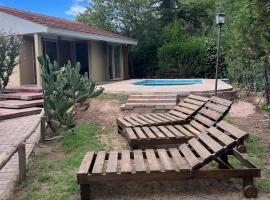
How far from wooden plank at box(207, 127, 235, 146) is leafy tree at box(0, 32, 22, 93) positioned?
10.3 m

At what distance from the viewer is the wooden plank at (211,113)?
656cm

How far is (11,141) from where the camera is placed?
772cm

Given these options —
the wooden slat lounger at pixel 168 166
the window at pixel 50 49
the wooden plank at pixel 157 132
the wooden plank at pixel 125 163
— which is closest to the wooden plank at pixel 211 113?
the wooden plank at pixel 157 132

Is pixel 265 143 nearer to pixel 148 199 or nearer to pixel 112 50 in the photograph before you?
pixel 148 199

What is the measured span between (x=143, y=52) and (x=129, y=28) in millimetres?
1769

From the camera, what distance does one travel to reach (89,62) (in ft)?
64.2

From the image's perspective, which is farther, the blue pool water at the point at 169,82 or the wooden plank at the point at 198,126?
the blue pool water at the point at 169,82

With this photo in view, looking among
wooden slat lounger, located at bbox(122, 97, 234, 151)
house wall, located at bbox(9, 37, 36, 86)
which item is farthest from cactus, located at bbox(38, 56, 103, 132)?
house wall, located at bbox(9, 37, 36, 86)

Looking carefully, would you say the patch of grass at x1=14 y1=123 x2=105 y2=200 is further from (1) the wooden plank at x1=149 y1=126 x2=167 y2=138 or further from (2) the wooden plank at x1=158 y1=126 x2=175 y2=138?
(2) the wooden plank at x1=158 y1=126 x2=175 y2=138

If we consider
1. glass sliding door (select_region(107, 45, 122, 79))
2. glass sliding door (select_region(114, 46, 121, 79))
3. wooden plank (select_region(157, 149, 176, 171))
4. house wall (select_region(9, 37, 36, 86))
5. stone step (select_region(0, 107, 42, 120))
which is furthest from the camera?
glass sliding door (select_region(114, 46, 121, 79))

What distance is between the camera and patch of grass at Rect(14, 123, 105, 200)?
4.77 m

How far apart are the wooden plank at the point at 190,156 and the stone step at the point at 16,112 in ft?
22.1

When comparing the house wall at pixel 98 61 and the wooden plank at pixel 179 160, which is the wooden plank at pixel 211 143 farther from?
the house wall at pixel 98 61

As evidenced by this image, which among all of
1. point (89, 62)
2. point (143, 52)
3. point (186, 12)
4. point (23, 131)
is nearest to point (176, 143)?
point (23, 131)
